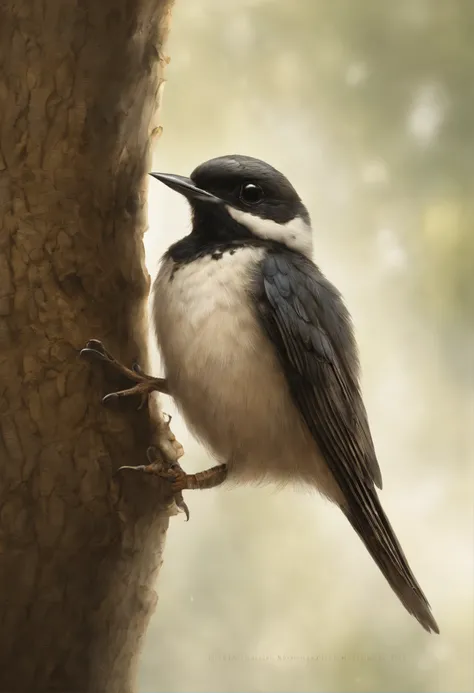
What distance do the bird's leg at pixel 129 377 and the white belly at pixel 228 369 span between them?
0.08ft

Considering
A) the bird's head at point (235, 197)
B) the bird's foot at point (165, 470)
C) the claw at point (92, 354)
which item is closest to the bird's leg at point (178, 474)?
the bird's foot at point (165, 470)

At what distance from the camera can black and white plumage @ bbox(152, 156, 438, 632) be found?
1059mm

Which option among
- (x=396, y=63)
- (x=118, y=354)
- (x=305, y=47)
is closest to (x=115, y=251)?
(x=118, y=354)

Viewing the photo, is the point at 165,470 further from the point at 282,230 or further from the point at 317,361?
the point at 282,230

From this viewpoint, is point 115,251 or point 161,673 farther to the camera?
point 161,673

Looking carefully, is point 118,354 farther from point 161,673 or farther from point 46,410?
point 161,673

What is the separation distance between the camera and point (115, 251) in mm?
1058

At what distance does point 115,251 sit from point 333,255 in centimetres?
39

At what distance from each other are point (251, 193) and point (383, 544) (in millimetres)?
553

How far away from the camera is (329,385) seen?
3.58ft

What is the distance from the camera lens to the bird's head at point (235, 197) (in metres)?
1.11

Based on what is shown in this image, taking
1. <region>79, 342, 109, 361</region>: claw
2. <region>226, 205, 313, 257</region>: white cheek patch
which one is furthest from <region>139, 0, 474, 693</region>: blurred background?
<region>79, 342, 109, 361</region>: claw

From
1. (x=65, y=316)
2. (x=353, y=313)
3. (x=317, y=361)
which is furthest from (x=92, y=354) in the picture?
(x=353, y=313)

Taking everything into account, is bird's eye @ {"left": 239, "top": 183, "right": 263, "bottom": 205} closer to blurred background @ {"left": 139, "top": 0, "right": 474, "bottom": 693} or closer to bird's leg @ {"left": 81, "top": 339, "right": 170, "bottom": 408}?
blurred background @ {"left": 139, "top": 0, "right": 474, "bottom": 693}
